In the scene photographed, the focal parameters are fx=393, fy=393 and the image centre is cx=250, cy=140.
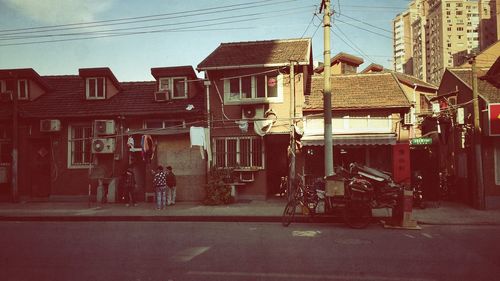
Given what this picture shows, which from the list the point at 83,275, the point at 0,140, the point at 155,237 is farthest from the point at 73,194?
the point at 83,275

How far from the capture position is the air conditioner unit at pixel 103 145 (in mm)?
19062

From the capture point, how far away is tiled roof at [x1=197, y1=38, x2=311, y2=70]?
18.2m

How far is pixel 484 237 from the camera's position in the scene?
10.1 m

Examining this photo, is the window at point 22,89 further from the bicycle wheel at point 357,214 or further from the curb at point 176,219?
the bicycle wheel at point 357,214

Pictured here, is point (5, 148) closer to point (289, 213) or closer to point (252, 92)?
point (252, 92)

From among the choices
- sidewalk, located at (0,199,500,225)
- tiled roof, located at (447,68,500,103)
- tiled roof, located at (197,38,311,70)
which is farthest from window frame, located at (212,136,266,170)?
tiled roof, located at (447,68,500,103)

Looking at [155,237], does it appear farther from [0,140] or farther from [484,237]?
[0,140]

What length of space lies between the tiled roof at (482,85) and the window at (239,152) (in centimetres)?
958

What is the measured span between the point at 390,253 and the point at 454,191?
11604 mm

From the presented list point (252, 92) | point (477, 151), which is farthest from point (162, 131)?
point (477, 151)

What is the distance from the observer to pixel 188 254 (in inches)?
328

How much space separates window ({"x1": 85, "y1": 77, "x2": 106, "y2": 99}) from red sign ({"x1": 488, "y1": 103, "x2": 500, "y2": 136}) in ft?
59.2

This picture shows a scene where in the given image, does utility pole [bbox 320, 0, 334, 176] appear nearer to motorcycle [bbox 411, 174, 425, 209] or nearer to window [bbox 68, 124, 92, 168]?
motorcycle [bbox 411, 174, 425, 209]

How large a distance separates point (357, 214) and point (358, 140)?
6318mm
